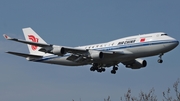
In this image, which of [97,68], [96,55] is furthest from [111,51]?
[97,68]

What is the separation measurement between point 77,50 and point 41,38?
47.3ft

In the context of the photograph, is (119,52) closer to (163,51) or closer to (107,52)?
(107,52)

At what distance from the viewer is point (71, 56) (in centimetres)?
5528

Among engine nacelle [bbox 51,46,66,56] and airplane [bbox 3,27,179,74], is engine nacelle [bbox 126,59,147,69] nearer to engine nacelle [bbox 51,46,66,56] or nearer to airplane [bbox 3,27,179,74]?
airplane [bbox 3,27,179,74]

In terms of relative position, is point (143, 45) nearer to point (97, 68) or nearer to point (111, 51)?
point (111, 51)

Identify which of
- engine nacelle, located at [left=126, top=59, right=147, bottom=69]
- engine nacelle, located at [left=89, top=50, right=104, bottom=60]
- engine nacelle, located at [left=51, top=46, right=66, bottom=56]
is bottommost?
engine nacelle, located at [left=126, top=59, right=147, bottom=69]

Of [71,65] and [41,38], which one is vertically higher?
[41,38]

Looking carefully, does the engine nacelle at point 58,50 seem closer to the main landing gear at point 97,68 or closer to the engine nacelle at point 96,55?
the engine nacelle at point 96,55

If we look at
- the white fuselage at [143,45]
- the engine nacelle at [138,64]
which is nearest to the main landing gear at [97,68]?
the white fuselage at [143,45]

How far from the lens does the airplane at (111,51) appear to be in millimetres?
51000

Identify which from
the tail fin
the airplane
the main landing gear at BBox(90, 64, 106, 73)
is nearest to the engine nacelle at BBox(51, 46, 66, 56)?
the airplane

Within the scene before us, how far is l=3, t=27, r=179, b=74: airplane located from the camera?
5100 centimetres

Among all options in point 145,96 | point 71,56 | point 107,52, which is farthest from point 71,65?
point 145,96

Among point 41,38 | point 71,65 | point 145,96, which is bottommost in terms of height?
point 145,96
